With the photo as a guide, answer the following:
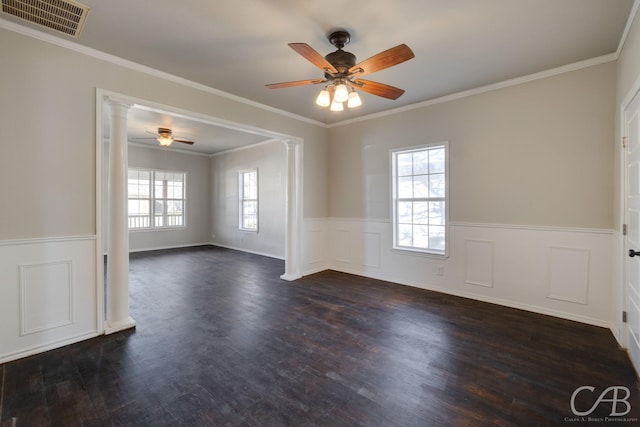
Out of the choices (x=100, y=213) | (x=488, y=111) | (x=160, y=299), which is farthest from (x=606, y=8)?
(x=160, y=299)

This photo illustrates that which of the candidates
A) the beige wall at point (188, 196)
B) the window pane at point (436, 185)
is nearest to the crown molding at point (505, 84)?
the window pane at point (436, 185)

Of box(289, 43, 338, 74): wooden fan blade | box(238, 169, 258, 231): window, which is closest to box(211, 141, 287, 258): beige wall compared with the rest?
box(238, 169, 258, 231): window

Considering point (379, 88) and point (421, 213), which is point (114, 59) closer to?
point (379, 88)

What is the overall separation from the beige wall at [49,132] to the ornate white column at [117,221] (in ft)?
0.59

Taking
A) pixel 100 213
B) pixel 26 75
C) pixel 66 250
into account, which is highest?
pixel 26 75

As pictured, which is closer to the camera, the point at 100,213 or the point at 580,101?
the point at 100,213

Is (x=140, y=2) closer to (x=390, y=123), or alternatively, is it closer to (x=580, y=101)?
(x=390, y=123)

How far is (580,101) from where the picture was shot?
3035mm

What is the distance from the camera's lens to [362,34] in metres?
2.47

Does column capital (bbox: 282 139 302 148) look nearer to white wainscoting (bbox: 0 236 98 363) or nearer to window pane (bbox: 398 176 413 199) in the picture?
window pane (bbox: 398 176 413 199)

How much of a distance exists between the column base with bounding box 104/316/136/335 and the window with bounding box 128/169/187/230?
5.15m

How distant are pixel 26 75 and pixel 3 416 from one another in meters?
2.53

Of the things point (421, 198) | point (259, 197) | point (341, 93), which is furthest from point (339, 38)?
point (259, 197)

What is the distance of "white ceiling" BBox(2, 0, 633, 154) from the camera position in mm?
2150
